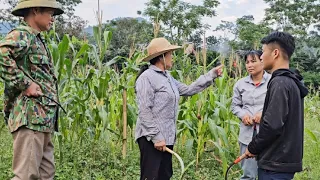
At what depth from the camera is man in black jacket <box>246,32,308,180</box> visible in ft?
8.59

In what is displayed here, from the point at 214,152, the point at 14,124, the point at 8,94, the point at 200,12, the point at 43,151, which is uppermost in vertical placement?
the point at 200,12

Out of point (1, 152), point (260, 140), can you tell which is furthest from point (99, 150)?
point (260, 140)

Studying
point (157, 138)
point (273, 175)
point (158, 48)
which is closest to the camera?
point (273, 175)

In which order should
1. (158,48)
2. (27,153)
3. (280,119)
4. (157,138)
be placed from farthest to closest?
(158,48) → (157,138) → (27,153) → (280,119)

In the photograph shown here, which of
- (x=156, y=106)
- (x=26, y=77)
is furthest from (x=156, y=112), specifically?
(x=26, y=77)

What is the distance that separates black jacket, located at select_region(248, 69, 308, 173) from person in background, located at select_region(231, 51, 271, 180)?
1.13m

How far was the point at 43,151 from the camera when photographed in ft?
10.2

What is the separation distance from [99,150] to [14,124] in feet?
7.03

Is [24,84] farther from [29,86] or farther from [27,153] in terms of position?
[27,153]

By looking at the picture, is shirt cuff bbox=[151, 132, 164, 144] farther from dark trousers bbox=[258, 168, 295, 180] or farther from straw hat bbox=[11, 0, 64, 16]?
straw hat bbox=[11, 0, 64, 16]

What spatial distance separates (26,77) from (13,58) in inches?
5.9

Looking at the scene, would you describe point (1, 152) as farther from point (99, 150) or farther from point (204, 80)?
point (204, 80)

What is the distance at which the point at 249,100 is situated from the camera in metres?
4.03

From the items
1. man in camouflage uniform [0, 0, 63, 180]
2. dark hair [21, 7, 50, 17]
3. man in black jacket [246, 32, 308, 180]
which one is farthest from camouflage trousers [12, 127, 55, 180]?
man in black jacket [246, 32, 308, 180]
